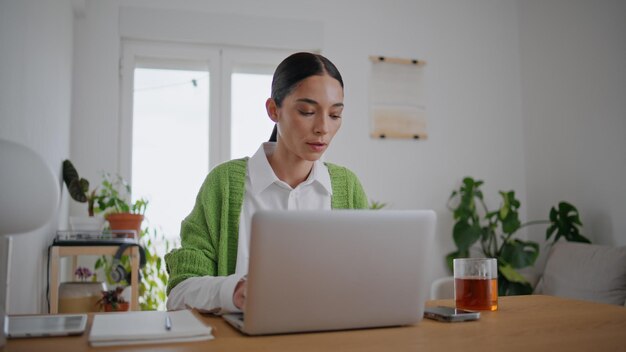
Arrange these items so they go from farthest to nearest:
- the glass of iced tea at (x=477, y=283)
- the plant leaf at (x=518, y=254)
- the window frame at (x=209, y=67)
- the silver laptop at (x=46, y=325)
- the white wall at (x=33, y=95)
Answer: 1. the plant leaf at (x=518, y=254)
2. the window frame at (x=209, y=67)
3. the white wall at (x=33, y=95)
4. the glass of iced tea at (x=477, y=283)
5. the silver laptop at (x=46, y=325)

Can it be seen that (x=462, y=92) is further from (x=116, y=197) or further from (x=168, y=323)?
(x=168, y=323)

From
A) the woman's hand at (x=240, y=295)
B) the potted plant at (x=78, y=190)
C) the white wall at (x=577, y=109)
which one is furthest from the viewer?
the white wall at (x=577, y=109)

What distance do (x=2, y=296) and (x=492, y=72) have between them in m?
4.25

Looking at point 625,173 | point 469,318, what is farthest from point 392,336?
point 625,173

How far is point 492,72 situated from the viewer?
15.0 feet

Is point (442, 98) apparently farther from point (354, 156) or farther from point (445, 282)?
point (445, 282)

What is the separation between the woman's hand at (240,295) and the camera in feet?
3.55

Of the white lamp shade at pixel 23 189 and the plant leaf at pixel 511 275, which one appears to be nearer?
the white lamp shade at pixel 23 189

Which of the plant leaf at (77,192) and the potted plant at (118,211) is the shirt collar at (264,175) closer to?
the potted plant at (118,211)

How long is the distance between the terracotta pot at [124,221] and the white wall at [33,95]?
0.92 feet

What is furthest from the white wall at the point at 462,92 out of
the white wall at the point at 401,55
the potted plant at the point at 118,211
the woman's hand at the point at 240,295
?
the woman's hand at the point at 240,295

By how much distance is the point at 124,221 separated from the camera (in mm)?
3184

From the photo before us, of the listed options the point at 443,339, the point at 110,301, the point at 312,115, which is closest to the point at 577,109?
the point at 312,115

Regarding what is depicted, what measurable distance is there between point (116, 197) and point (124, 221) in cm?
20
